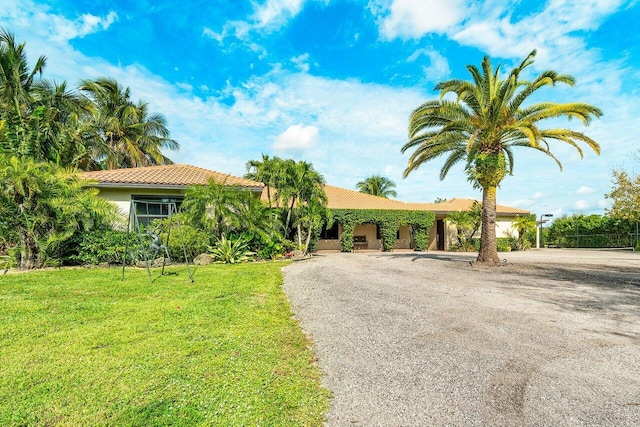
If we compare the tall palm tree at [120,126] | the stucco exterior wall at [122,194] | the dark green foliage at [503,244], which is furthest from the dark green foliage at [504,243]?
the tall palm tree at [120,126]

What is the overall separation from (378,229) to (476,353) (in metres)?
22.4

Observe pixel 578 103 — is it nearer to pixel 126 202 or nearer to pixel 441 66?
pixel 441 66

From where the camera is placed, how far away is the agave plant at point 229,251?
43.3 ft

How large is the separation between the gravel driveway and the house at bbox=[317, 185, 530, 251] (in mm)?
15985

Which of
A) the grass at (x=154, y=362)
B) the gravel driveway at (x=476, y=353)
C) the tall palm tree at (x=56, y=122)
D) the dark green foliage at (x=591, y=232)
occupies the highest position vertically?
the tall palm tree at (x=56, y=122)

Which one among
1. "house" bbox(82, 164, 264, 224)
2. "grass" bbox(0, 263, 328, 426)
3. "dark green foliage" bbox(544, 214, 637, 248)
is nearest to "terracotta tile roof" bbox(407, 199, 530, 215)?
"dark green foliage" bbox(544, 214, 637, 248)

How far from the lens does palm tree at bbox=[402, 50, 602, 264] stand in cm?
1154

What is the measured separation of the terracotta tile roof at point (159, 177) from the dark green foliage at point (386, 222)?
779cm

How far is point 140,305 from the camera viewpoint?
5.98 m

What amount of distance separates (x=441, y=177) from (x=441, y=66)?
5.05m

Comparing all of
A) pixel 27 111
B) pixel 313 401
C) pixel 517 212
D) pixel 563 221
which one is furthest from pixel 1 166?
pixel 563 221

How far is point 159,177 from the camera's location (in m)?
→ 15.2

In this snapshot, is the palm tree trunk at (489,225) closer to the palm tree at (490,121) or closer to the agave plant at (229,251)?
the palm tree at (490,121)

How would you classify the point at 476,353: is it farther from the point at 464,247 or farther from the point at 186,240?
the point at 464,247
